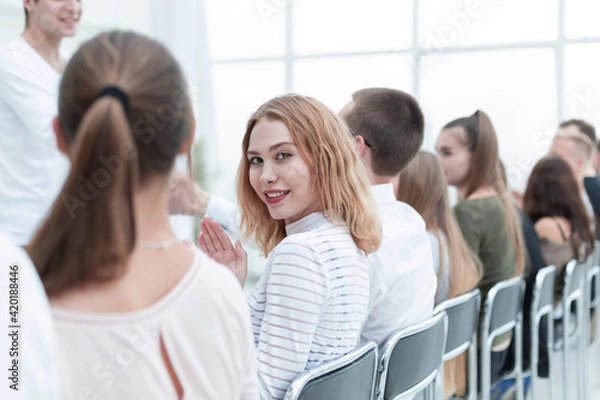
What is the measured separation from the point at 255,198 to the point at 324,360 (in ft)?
1.11

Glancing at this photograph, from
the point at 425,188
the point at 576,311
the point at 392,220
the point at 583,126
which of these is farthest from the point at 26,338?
the point at 583,126

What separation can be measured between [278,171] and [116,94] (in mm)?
623

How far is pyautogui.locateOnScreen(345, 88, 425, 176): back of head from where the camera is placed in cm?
176

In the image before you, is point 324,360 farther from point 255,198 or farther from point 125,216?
point 125,216

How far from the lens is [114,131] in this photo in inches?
27.4

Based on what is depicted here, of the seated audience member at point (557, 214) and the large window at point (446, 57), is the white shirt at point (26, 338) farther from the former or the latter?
the large window at point (446, 57)

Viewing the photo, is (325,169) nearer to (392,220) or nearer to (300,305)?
(300,305)

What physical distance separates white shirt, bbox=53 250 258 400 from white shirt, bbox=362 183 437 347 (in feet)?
2.52

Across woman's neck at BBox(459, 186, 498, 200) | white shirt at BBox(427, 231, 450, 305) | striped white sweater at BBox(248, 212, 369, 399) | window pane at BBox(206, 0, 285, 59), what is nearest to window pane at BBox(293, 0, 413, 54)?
window pane at BBox(206, 0, 285, 59)

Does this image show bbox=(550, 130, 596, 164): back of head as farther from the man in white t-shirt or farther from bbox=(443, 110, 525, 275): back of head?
the man in white t-shirt

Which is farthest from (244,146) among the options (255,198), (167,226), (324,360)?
(167,226)

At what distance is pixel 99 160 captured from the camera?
70 centimetres

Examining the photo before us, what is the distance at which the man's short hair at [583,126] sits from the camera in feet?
14.2

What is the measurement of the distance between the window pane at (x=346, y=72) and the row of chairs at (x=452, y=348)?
5.22 ft
